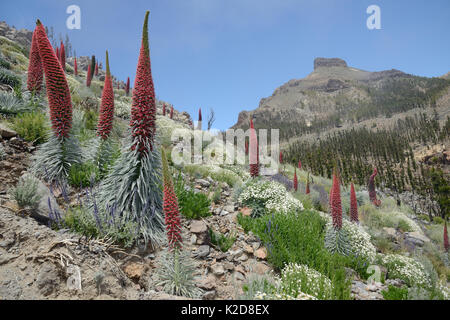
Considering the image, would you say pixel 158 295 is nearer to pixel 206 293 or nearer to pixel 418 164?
pixel 206 293

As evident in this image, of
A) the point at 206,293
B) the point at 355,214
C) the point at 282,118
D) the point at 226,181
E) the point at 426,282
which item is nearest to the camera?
the point at 206,293

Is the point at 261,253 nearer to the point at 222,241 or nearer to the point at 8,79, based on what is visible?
the point at 222,241

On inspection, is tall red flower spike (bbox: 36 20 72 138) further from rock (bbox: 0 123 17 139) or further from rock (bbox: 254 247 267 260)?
rock (bbox: 254 247 267 260)

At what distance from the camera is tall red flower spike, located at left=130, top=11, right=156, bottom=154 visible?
3.32 meters

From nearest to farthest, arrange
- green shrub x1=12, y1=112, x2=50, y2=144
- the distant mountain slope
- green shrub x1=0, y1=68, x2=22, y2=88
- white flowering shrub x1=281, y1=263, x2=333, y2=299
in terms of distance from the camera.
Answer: white flowering shrub x1=281, y1=263, x2=333, y2=299, green shrub x1=12, y1=112, x2=50, y2=144, green shrub x1=0, y1=68, x2=22, y2=88, the distant mountain slope

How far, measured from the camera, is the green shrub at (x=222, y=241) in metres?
3.77

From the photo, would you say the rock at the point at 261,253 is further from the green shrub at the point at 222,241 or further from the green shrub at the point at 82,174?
the green shrub at the point at 82,174

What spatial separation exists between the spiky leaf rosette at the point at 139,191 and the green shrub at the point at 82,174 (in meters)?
0.54

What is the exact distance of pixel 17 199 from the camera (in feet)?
9.45

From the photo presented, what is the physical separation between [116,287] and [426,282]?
21.0 feet

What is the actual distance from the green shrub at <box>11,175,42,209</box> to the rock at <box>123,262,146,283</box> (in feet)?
5.52

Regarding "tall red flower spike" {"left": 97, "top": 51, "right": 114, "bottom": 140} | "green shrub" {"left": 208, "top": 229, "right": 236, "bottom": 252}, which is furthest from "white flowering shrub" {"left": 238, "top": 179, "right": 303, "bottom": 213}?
"tall red flower spike" {"left": 97, "top": 51, "right": 114, "bottom": 140}

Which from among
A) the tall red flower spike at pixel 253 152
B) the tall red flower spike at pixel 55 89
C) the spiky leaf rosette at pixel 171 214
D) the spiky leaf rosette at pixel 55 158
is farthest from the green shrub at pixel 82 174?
the tall red flower spike at pixel 253 152

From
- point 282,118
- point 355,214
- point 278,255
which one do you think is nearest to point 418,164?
point 355,214
